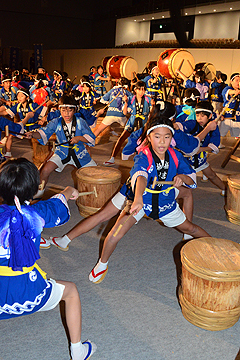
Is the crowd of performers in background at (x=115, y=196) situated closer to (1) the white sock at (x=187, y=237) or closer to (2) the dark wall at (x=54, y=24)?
(1) the white sock at (x=187, y=237)

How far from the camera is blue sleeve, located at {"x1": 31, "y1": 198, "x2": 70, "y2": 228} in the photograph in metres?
1.46

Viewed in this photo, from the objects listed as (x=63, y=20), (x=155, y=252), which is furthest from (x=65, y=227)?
(x=63, y=20)

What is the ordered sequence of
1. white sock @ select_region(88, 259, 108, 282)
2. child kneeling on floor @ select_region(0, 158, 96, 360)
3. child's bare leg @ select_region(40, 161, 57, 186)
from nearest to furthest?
child kneeling on floor @ select_region(0, 158, 96, 360), white sock @ select_region(88, 259, 108, 282), child's bare leg @ select_region(40, 161, 57, 186)

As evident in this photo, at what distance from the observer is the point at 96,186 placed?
10.4 feet

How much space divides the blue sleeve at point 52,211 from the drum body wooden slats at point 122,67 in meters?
7.85

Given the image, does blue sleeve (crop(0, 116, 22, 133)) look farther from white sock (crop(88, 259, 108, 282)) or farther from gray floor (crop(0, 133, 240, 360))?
white sock (crop(88, 259, 108, 282))

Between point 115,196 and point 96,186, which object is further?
point 96,186

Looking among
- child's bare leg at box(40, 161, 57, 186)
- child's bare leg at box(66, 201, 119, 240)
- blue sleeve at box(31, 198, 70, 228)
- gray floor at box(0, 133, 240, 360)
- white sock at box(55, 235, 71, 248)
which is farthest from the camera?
child's bare leg at box(40, 161, 57, 186)

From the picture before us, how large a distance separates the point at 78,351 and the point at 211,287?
734 mm

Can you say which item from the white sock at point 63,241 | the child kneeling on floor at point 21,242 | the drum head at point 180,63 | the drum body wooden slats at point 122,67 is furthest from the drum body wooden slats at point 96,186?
the drum body wooden slats at point 122,67

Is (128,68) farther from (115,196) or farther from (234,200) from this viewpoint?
(115,196)

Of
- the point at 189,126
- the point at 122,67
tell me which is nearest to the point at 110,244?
the point at 189,126

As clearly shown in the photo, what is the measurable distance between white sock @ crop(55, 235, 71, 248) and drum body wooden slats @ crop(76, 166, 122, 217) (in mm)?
623

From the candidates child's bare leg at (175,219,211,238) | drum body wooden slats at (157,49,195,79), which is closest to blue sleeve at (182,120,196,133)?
child's bare leg at (175,219,211,238)
